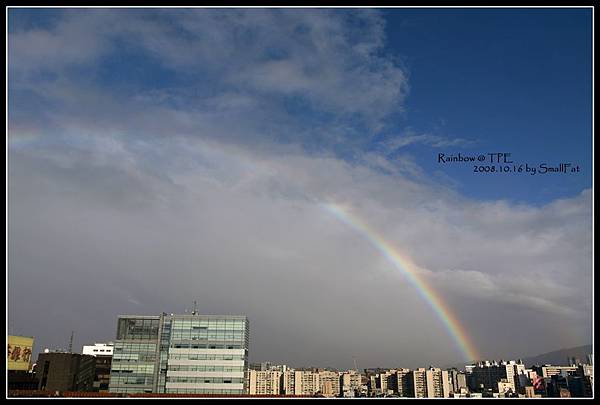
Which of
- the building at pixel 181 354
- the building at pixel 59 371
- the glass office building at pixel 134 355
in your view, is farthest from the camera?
the building at pixel 59 371

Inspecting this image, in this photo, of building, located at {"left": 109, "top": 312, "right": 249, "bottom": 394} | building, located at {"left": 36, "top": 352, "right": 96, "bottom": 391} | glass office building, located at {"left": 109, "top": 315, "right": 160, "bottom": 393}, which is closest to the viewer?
building, located at {"left": 109, "top": 312, "right": 249, "bottom": 394}

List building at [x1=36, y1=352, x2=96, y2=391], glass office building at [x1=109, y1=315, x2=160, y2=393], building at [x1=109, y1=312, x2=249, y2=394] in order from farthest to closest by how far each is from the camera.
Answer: building at [x1=36, y1=352, x2=96, y2=391]
glass office building at [x1=109, y1=315, x2=160, y2=393]
building at [x1=109, y1=312, x2=249, y2=394]

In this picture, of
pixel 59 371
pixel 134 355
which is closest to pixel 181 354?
pixel 134 355

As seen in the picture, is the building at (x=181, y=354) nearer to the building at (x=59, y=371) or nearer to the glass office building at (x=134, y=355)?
the glass office building at (x=134, y=355)

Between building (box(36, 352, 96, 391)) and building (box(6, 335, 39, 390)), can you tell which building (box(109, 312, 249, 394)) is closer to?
building (box(6, 335, 39, 390))

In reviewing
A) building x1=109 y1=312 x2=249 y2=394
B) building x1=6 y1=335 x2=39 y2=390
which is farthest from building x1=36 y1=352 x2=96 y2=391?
building x1=109 y1=312 x2=249 y2=394

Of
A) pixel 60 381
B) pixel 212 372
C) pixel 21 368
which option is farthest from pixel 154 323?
pixel 60 381

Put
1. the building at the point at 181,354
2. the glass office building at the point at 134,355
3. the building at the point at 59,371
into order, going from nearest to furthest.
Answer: the building at the point at 181,354 → the glass office building at the point at 134,355 → the building at the point at 59,371

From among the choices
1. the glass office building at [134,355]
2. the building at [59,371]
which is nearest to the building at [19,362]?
the building at [59,371]

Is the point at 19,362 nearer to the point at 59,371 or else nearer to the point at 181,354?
the point at 59,371
